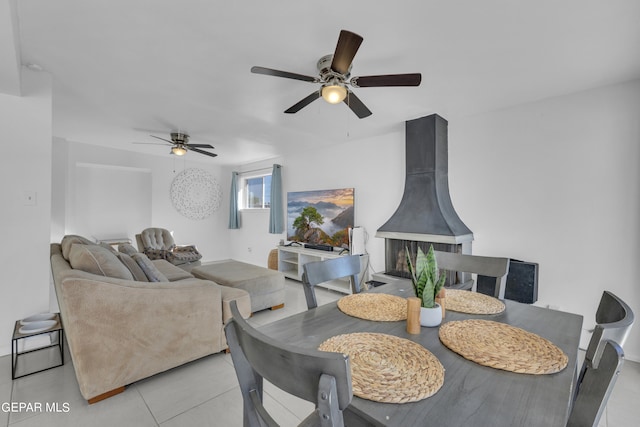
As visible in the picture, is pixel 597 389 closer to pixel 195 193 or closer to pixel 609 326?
pixel 609 326

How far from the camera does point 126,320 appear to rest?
1.73m

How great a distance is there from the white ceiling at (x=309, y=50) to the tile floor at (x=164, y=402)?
229cm

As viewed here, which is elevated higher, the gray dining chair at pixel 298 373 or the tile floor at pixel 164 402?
the gray dining chair at pixel 298 373

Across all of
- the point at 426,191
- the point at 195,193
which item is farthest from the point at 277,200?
the point at 426,191

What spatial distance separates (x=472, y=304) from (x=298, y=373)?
1178mm

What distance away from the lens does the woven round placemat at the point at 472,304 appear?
1285mm

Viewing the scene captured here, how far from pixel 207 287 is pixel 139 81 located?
1.88m

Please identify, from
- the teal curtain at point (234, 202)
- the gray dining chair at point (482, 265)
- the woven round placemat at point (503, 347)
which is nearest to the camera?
the woven round placemat at point (503, 347)

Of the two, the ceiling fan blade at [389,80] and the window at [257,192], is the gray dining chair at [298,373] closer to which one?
the ceiling fan blade at [389,80]

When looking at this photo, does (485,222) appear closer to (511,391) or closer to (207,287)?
(511,391)

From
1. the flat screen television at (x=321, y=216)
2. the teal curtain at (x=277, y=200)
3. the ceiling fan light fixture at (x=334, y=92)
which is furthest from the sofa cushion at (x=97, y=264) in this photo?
the teal curtain at (x=277, y=200)

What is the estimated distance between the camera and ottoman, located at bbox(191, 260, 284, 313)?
2975 mm

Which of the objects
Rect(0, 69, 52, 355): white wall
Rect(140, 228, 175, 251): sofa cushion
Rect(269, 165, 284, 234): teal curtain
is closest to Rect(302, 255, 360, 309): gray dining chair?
Rect(0, 69, 52, 355): white wall

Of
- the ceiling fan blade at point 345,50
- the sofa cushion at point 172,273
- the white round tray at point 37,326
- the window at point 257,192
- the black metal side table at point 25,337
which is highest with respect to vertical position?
the ceiling fan blade at point 345,50
